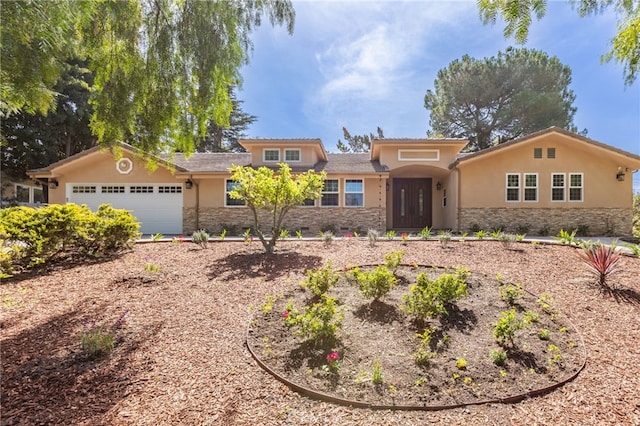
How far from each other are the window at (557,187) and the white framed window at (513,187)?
145 cm

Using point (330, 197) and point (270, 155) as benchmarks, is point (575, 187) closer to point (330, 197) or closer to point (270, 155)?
point (330, 197)

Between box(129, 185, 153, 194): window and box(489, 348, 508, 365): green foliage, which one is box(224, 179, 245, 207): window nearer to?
box(129, 185, 153, 194): window

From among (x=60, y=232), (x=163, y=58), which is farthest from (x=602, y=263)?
(x=60, y=232)

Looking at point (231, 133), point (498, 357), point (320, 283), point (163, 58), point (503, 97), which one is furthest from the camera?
point (231, 133)

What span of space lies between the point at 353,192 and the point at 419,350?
11.4m

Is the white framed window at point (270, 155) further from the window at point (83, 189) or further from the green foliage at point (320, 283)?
the green foliage at point (320, 283)

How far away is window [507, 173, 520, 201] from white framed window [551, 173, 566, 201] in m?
1.45

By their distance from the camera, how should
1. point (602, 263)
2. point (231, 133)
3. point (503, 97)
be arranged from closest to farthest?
point (602, 263)
point (503, 97)
point (231, 133)

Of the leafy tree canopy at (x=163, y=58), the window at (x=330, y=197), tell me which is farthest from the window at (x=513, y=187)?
the leafy tree canopy at (x=163, y=58)

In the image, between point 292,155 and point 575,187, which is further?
point 292,155

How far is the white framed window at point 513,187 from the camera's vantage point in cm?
1362

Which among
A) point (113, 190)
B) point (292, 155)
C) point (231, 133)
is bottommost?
point (113, 190)

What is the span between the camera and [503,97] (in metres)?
23.8

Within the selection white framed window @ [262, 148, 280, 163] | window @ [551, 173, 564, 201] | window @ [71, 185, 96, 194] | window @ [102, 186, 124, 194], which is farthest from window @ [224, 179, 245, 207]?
window @ [551, 173, 564, 201]
